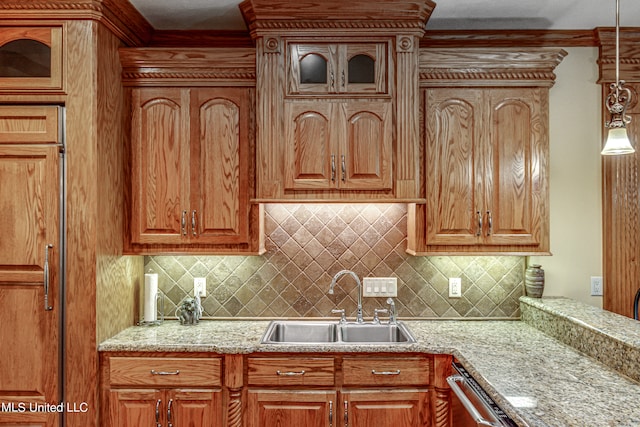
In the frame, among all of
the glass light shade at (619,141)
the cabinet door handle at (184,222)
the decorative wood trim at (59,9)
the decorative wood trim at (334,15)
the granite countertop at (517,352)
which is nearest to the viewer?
the granite countertop at (517,352)

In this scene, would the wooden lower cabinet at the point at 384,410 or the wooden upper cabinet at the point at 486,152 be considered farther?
the wooden upper cabinet at the point at 486,152

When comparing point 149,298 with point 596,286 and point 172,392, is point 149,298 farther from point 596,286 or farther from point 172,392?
point 596,286

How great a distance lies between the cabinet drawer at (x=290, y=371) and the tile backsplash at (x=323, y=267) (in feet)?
1.94

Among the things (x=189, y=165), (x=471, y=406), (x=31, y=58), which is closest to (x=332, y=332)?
(x=471, y=406)

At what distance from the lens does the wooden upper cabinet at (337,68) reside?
249 cm

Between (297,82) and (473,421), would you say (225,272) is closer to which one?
(297,82)

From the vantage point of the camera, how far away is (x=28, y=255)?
2232 mm

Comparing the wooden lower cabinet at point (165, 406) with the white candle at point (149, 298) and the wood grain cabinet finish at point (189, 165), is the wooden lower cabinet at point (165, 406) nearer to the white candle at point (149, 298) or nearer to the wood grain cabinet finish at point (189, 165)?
the white candle at point (149, 298)

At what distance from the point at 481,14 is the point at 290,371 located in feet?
7.16

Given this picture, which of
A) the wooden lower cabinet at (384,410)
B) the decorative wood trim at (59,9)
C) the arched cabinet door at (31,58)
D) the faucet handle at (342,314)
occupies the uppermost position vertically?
the decorative wood trim at (59,9)

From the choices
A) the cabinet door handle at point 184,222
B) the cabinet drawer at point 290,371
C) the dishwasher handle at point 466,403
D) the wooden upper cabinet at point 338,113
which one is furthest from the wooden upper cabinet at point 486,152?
the cabinet door handle at point 184,222

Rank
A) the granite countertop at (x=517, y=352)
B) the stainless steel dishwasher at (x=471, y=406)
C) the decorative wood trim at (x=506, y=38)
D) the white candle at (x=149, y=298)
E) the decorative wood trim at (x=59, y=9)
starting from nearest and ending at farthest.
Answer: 1. the granite countertop at (x=517, y=352)
2. the stainless steel dishwasher at (x=471, y=406)
3. the decorative wood trim at (x=59, y=9)
4. the white candle at (x=149, y=298)
5. the decorative wood trim at (x=506, y=38)

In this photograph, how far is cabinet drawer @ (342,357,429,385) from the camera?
2.26 meters

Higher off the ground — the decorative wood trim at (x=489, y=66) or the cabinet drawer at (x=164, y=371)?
the decorative wood trim at (x=489, y=66)
